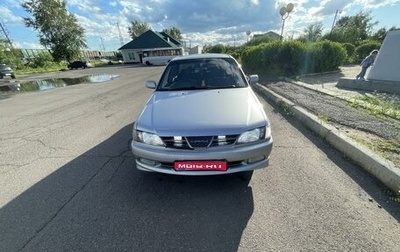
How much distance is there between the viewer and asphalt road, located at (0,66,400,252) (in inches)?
84.1

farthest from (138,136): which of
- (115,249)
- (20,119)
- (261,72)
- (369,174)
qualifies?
(261,72)

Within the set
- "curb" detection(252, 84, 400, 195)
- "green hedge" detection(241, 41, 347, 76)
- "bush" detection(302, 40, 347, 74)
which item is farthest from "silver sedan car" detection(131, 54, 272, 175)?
"bush" detection(302, 40, 347, 74)

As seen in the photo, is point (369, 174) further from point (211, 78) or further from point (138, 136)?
point (138, 136)

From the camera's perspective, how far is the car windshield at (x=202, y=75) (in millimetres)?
3816

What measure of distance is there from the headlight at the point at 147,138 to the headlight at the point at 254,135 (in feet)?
3.13

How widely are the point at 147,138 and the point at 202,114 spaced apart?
0.74m

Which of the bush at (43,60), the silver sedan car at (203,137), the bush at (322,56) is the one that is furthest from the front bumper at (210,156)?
the bush at (43,60)

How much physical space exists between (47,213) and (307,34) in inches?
1542

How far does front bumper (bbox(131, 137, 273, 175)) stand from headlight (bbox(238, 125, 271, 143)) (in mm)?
52

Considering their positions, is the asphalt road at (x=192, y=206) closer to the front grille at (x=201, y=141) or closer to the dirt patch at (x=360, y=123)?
the dirt patch at (x=360, y=123)

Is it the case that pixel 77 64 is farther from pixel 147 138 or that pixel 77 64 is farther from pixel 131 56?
pixel 147 138

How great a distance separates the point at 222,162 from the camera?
2.51 metres

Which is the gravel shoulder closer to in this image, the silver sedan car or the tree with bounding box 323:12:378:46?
the silver sedan car

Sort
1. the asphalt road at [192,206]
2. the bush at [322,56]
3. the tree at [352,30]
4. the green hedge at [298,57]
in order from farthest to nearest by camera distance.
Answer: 1. the tree at [352,30]
2. the bush at [322,56]
3. the green hedge at [298,57]
4. the asphalt road at [192,206]
